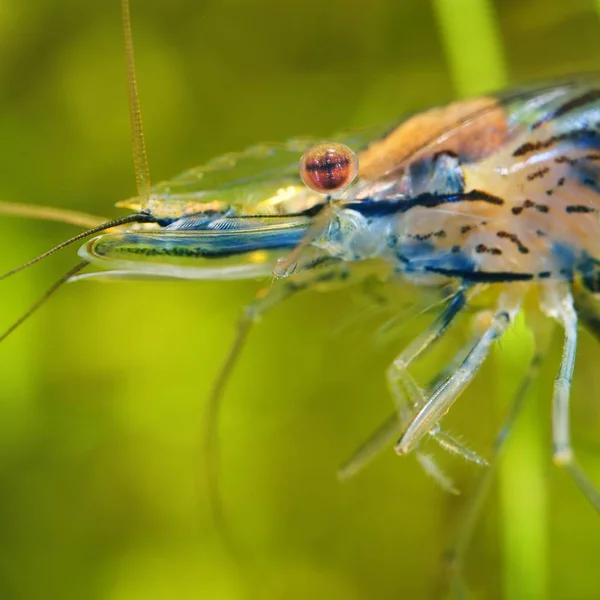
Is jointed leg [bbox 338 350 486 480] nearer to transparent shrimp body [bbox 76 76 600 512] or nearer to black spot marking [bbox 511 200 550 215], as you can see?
transparent shrimp body [bbox 76 76 600 512]

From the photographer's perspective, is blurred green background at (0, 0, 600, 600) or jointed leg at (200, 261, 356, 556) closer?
jointed leg at (200, 261, 356, 556)

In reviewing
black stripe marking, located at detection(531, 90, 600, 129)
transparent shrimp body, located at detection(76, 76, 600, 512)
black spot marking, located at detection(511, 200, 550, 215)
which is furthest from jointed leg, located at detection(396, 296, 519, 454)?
black stripe marking, located at detection(531, 90, 600, 129)

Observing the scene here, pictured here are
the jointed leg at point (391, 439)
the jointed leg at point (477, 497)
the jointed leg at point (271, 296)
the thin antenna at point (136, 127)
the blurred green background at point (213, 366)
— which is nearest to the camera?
the thin antenna at point (136, 127)

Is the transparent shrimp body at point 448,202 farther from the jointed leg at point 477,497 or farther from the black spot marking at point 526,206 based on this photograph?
the jointed leg at point 477,497

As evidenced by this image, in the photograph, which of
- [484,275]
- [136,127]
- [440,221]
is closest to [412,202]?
[440,221]

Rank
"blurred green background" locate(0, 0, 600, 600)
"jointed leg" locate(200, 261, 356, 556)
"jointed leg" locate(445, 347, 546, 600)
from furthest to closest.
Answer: "blurred green background" locate(0, 0, 600, 600)
"jointed leg" locate(445, 347, 546, 600)
"jointed leg" locate(200, 261, 356, 556)

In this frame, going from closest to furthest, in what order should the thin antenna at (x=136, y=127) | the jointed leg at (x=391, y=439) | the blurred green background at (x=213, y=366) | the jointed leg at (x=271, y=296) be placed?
the thin antenna at (x=136, y=127) < the jointed leg at (x=391, y=439) < the jointed leg at (x=271, y=296) < the blurred green background at (x=213, y=366)

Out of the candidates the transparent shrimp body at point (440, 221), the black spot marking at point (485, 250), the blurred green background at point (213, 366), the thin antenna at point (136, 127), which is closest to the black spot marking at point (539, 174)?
the transparent shrimp body at point (440, 221)
